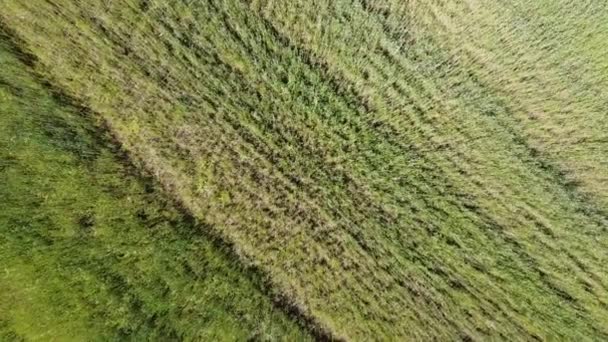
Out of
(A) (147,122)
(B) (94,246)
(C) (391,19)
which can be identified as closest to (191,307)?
(B) (94,246)

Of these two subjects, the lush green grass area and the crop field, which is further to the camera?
the crop field

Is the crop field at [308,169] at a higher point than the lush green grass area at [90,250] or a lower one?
higher

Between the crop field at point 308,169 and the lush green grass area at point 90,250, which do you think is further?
the crop field at point 308,169

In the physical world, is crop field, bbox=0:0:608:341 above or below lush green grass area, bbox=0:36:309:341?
above

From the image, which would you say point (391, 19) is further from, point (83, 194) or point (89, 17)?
point (83, 194)
